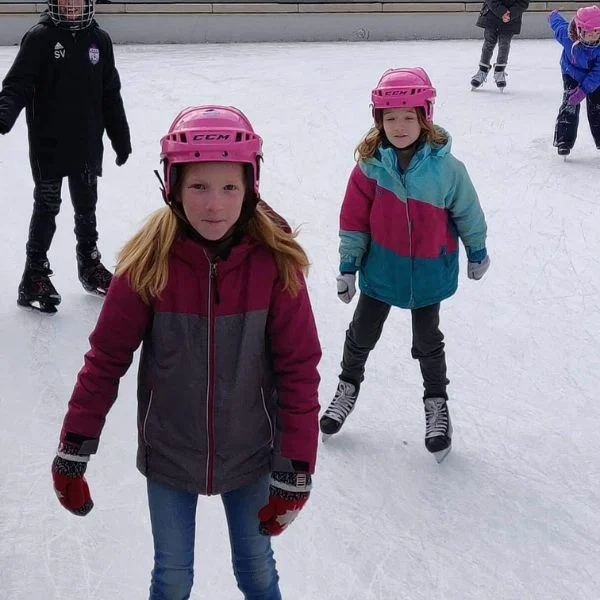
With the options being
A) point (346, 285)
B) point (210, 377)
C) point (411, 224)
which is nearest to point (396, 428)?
point (346, 285)

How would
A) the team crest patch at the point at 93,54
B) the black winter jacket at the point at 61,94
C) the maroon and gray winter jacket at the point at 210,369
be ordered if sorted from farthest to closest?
the team crest patch at the point at 93,54
the black winter jacket at the point at 61,94
the maroon and gray winter jacket at the point at 210,369

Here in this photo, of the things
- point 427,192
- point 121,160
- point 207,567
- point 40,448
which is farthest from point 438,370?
point 121,160

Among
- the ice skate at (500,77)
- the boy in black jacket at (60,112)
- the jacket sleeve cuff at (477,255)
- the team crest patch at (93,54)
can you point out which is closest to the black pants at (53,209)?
the boy in black jacket at (60,112)

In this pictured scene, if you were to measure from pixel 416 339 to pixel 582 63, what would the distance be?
4214 mm

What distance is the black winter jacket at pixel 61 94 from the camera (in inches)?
160

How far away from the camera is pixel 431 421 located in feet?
11.4

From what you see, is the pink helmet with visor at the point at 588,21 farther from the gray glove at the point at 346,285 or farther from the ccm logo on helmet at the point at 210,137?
the ccm logo on helmet at the point at 210,137

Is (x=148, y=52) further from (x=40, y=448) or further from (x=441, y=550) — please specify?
(x=441, y=550)

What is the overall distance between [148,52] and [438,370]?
896 centimetres

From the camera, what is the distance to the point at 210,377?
2.02m

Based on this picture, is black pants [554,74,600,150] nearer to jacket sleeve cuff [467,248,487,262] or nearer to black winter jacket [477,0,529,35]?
black winter jacket [477,0,529,35]

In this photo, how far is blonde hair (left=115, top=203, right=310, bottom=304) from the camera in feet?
6.44

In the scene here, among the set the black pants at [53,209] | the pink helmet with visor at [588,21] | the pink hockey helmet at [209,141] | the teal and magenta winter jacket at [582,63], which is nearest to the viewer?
the pink hockey helmet at [209,141]

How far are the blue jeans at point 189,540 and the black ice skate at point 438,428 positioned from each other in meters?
1.30
